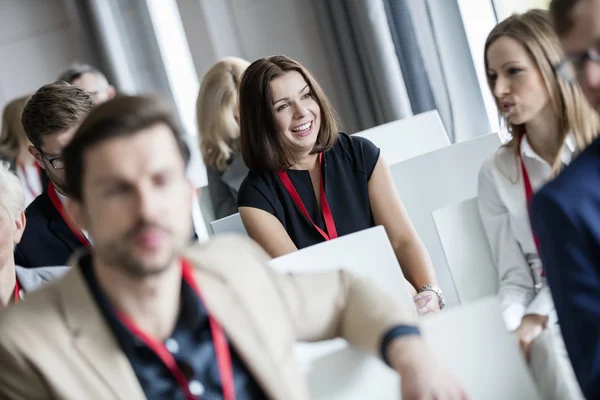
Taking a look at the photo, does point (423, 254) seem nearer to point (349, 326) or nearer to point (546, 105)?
point (546, 105)

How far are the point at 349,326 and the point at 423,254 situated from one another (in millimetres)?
1437

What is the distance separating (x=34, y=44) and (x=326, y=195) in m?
4.39

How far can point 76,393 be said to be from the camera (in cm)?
120

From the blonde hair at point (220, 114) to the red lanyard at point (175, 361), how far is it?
9.19ft

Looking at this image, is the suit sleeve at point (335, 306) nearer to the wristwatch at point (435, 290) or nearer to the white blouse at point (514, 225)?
the white blouse at point (514, 225)

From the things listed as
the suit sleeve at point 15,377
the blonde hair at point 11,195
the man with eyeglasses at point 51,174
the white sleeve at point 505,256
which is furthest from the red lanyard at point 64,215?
the suit sleeve at point 15,377

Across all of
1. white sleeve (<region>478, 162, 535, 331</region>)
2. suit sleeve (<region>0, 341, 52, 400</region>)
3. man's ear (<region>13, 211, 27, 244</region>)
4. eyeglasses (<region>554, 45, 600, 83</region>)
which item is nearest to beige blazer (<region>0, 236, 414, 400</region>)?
suit sleeve (<region>0, 341, 52, 400</region>)

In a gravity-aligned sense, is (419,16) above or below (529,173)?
above

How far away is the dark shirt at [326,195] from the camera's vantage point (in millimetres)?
3020

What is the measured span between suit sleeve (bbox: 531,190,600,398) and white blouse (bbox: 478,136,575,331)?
1.00 meters

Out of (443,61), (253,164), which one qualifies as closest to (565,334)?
(253,164)

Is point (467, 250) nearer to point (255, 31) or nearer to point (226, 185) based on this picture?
point (226, 185)

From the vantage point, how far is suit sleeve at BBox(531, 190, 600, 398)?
1.21 meters

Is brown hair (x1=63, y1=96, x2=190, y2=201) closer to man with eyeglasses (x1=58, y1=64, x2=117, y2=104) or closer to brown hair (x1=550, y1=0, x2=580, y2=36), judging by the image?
brown hair (x1=550, y1=0, x2=580, y2=36)
